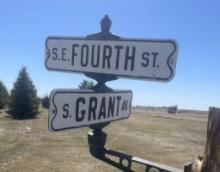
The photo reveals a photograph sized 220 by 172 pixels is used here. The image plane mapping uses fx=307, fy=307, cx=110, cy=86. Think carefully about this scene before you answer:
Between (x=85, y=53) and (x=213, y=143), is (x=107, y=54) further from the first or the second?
(x=213, y=143)

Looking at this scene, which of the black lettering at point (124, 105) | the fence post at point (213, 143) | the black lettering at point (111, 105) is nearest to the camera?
the fence post at point (213, 143)

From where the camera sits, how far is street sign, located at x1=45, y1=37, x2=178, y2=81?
2279 millimetres

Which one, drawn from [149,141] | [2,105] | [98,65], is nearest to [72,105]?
[98,65]

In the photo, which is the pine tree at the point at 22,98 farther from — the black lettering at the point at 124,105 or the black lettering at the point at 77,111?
the black lettering at the point at 77,111

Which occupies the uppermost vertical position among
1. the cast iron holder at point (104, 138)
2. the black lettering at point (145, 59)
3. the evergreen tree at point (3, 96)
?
the black lettering at point (145, 59)

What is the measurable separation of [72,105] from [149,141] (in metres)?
20.9

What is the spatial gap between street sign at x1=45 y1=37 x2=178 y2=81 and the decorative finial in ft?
0.52

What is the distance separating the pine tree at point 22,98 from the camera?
1296 inches

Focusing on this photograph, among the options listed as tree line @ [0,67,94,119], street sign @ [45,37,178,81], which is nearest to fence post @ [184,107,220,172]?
street sign @ [45,37,178,81]

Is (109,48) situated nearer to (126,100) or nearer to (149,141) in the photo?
(126,100)

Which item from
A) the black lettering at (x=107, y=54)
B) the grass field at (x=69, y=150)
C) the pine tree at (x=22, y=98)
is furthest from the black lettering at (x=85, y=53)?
the pine tree at (x=22, y=98)

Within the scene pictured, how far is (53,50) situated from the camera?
2611 mm

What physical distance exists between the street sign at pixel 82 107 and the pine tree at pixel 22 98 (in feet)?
103

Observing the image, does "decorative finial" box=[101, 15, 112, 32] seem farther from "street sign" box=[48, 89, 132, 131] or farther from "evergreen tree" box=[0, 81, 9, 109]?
"evergreen tree" box=[0, 81, 9, 109]
